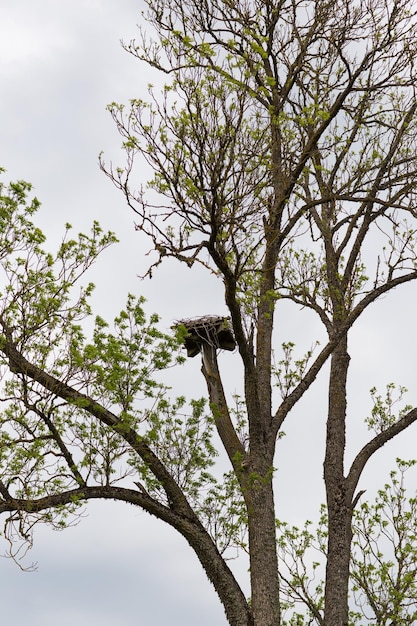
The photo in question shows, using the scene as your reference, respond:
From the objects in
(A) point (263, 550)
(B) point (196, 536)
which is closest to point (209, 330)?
(B) point (196, 536)

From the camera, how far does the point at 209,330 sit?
32.1 feet

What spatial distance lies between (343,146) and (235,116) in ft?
12.4

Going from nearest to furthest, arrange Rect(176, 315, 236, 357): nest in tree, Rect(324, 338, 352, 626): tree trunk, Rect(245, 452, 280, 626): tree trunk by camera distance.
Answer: Rect(245, 452, 280, 626): tree trunk
Rect(324, 338, 352, 626): tree trunk
Rect(176, 315, 236, 357): nest in tree

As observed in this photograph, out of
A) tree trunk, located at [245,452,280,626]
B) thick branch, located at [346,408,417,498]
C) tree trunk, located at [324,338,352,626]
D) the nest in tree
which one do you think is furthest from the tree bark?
the nest in tree

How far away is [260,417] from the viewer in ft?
29.6

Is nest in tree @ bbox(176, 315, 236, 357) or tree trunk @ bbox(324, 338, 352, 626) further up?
nest in tree @ bbox(176, 315, 236, 357)

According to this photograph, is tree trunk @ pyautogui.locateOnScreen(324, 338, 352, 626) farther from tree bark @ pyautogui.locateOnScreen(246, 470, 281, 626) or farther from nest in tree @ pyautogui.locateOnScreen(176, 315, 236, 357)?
nest in tree @ pyautogui.locateOnScreen(176, 315, 236, 357)

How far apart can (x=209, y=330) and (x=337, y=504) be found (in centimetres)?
258

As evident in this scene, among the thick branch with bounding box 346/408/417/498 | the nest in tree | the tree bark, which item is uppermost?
the nest in tree

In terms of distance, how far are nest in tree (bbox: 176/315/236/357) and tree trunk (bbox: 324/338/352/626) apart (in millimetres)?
1613

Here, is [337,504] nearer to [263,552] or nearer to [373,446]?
[373,446]

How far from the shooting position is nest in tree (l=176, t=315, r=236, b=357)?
32.0 ft

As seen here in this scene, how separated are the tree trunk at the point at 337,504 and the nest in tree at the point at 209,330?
1613 millimetres

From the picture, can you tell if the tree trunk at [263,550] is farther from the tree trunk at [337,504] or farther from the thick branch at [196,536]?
the tree trunk at [337,504]
